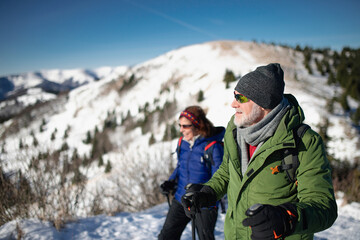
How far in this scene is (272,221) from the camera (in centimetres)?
99

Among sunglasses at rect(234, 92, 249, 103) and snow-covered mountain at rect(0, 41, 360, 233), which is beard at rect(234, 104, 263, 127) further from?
snow-covered mountain at rect(0, 41, 360, 233)

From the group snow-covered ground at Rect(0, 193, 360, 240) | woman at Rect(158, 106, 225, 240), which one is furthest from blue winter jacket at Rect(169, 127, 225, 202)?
snow-covered ground at Rect(0, 193, 360, 240)

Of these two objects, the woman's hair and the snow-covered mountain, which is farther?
the snow-covered mountain

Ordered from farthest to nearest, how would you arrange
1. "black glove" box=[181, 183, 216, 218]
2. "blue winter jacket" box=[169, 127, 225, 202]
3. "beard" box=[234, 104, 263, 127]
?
"blue winter jacket" box=[169, 127, 225, 202], "black glove" box=[181, 183, 216, 218], "beard" box=[234, 104, 263, 127]

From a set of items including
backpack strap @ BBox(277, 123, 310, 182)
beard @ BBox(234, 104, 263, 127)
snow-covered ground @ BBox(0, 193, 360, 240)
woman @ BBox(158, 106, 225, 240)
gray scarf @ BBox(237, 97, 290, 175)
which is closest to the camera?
backpack strap @ BBox(277, 123, 310, 182)

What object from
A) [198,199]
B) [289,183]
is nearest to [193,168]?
[198,199]

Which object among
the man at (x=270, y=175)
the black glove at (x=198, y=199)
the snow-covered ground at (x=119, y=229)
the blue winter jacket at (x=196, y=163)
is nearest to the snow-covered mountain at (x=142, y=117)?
the snow-covered ground at (x=119, y=229)

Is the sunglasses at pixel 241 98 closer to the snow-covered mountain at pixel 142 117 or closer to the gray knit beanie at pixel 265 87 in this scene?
the gray knit beanie at pixel 265 87

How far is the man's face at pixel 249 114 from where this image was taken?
148 centimetres

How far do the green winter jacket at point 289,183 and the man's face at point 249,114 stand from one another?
18cm

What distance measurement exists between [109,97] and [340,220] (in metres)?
68.3

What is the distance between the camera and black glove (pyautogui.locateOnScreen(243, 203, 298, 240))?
3.25ft

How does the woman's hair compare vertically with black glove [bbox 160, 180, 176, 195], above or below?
above

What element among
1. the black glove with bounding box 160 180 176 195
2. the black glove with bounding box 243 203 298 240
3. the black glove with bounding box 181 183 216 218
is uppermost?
the black glove with bounding box 243 203 298 240
